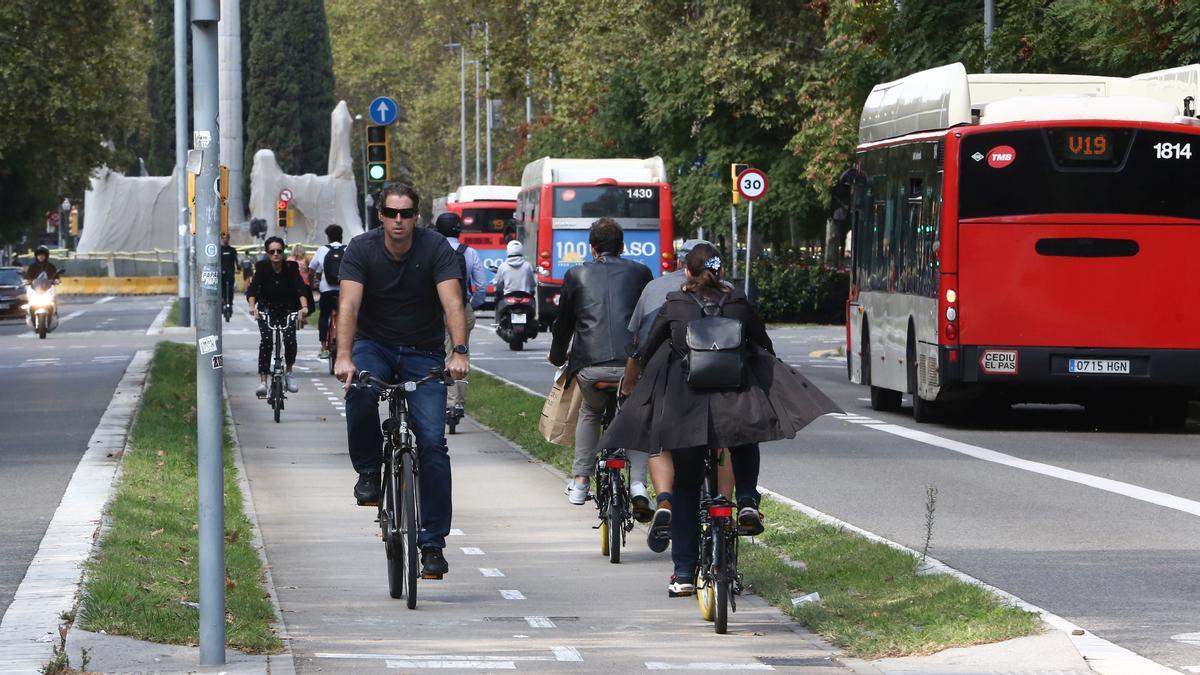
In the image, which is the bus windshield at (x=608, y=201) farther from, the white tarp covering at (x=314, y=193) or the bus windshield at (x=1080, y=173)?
the white tarp covering at (x=314, y=193)

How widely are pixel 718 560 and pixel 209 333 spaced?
89.2 inches

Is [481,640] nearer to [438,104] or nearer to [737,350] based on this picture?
[737,350]

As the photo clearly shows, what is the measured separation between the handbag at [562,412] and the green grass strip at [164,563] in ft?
5.41

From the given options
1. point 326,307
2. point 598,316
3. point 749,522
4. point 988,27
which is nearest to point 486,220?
point 988,27

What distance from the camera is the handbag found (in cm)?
1200

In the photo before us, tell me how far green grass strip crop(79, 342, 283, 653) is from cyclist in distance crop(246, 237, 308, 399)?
4109 millimetres

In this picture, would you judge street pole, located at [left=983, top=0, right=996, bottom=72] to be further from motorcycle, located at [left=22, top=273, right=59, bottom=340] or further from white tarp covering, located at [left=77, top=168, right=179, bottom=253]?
white tarp covering, located at [left=77, top=168, right=179, bottom=253]

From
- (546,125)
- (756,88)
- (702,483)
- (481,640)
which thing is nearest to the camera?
(481,640)

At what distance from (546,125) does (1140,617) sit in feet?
200

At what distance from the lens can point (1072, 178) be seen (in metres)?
20.2

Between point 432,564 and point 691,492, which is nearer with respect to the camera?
point 691,492

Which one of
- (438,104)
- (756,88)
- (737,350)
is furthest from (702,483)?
(438,104)

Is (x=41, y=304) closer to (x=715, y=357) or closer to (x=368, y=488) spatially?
(x=368, y=488)

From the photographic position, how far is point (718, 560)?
29.6 feet
